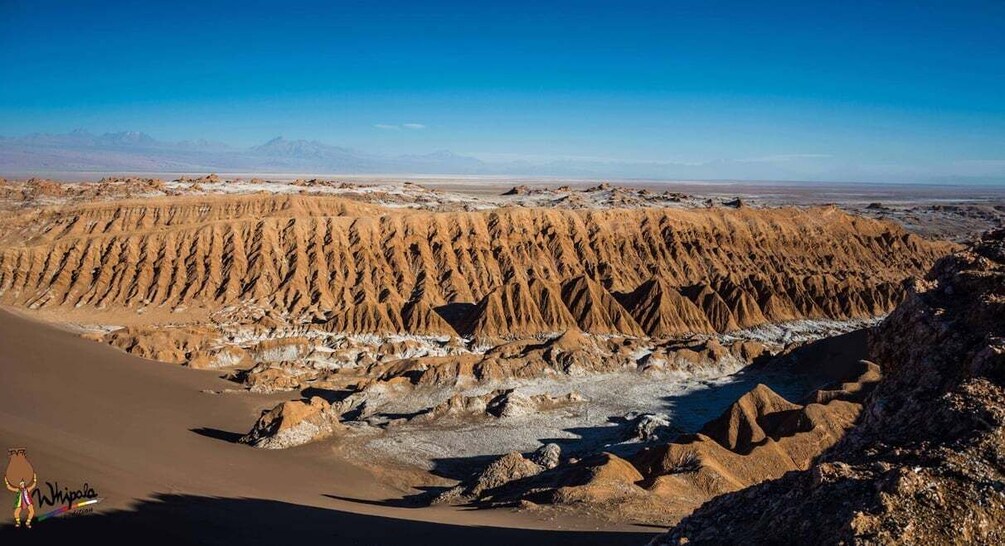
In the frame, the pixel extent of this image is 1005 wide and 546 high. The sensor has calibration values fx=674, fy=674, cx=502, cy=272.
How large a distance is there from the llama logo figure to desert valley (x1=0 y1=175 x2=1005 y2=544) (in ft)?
2.05

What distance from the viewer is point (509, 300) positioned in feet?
193

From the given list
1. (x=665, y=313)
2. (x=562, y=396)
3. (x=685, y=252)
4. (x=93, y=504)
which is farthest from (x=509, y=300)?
(x=93, y=504)

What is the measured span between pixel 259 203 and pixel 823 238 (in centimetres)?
6936

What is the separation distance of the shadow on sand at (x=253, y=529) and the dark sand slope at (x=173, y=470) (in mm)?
42

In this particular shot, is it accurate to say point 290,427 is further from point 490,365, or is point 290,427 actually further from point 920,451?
point 920,451

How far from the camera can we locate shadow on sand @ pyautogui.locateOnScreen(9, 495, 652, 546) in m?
15.5

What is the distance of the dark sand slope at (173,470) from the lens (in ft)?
57.1

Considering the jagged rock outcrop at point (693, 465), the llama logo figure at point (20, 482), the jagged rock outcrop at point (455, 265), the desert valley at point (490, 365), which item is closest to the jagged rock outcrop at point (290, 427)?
the desert valley at point (490, 365)

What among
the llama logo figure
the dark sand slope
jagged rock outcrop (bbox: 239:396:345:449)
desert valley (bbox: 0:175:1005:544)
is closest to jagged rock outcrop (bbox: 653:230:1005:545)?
desert valley (bbox: 0:175:1005:544)

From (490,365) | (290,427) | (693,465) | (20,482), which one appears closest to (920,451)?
(693,465)

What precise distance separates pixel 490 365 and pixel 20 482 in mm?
30466

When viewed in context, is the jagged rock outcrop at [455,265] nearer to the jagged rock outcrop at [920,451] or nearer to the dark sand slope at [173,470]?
the dark sand slope at [173,470]

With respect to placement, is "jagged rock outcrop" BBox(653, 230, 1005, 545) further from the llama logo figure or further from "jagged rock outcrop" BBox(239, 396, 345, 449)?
"jagged rock outcrop" BBox(239, 396, 345, 449)

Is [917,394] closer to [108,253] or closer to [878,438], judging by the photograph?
[878,438]
